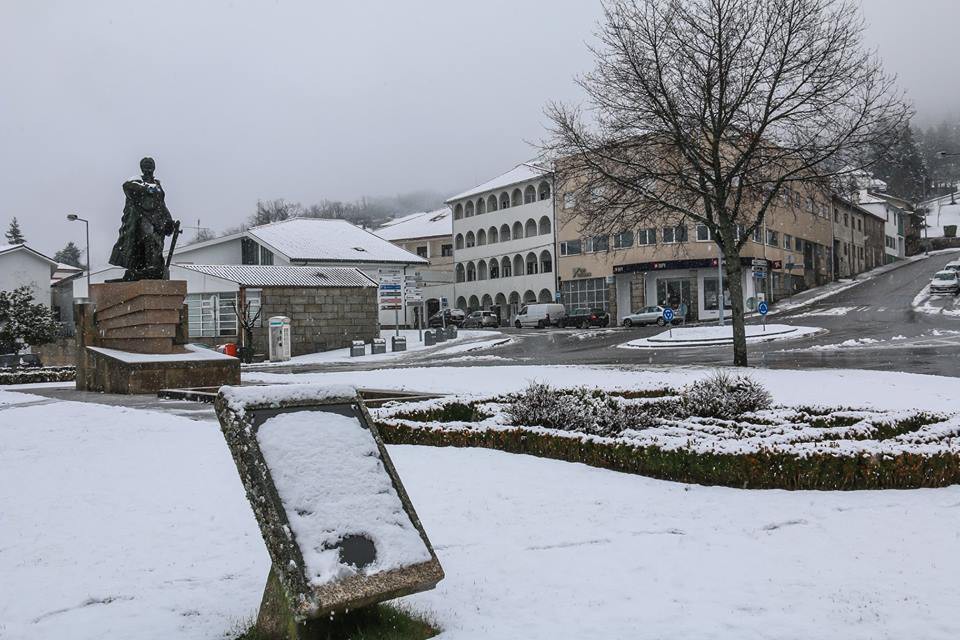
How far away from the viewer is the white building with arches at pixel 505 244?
A: 6200cm

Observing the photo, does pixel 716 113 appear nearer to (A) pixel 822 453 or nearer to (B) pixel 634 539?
(A) pixel 822 453

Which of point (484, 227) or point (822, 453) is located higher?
point (484, 227)

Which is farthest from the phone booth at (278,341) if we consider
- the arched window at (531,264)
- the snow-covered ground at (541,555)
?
the arched window at (531,264)

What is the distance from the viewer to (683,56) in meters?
20.4

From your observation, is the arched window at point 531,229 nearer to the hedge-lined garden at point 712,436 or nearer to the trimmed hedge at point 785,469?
the hedge-lined garden at point 712,436

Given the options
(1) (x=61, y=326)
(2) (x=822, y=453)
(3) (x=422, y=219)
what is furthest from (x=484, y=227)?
(2) (x=822, y=453)

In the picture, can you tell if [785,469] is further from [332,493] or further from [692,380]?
[692,380]

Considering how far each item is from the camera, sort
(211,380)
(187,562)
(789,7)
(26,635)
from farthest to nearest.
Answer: (789,7) → (211,380) → (187,562) → (26,635)

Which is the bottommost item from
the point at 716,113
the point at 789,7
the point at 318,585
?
the point at 318,585

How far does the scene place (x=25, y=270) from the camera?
57344 millimetres

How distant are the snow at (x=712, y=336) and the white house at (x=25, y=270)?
44.0 meters

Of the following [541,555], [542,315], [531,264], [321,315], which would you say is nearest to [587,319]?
[542,315]

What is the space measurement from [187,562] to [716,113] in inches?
786

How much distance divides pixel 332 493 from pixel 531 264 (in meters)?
60.7
